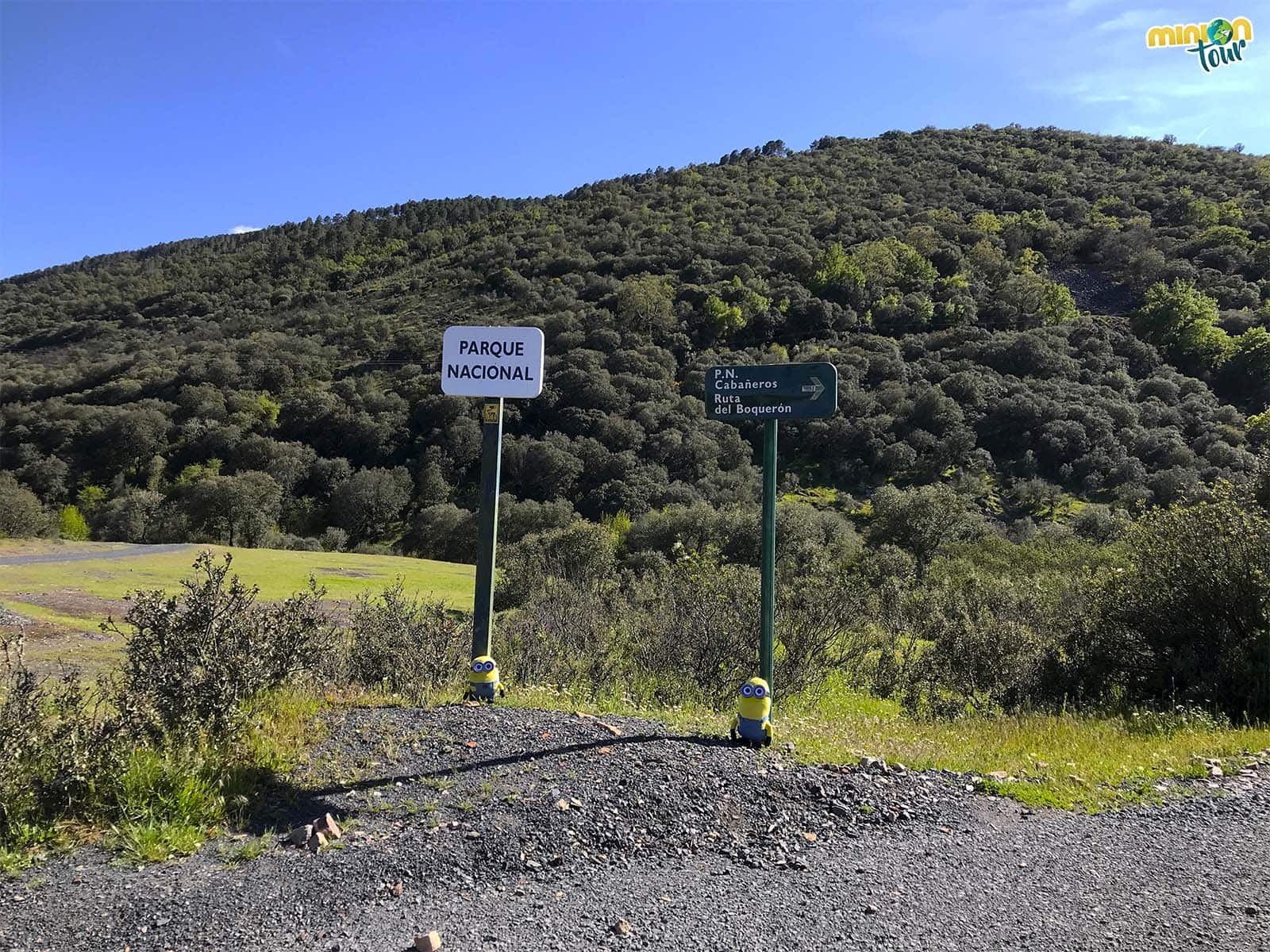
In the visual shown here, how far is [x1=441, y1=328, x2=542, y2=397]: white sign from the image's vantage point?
4855 millimetres

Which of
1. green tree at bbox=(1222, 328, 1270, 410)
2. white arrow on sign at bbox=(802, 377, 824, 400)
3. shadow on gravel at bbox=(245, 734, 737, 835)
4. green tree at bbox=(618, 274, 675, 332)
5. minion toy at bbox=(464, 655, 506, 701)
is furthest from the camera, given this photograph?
green tree at bbox=(618, 274, 675, 332)

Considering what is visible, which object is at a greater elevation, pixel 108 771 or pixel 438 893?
pixel 108 771

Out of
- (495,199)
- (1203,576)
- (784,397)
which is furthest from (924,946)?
(495,199)

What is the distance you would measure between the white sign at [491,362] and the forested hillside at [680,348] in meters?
35.5

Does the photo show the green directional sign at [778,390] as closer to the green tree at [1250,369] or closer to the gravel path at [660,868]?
the gravel path at [660,868]

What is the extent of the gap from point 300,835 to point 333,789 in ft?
1.40

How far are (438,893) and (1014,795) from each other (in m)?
2.94

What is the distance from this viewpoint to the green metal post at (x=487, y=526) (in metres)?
4.94

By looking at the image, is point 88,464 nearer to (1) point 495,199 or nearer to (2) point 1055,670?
(2) point 1055,670

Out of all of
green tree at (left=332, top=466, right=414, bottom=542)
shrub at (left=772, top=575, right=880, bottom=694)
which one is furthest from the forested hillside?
shrub at (left=772, top=575, right=880, bottom=694)

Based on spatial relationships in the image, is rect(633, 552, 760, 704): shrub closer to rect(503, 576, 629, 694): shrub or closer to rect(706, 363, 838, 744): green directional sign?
rect(503, 576, 629, 694): shrub

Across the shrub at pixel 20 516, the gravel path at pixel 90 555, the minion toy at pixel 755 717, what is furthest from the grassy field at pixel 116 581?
the shrub at pixel 20 516

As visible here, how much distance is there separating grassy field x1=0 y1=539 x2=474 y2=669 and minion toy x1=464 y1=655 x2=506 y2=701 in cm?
582

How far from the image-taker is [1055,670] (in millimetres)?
8383
